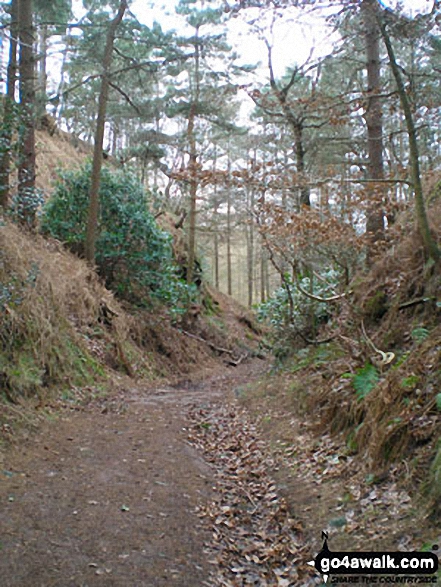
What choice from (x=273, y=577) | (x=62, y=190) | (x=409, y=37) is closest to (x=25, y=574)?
(x=273, y=577)

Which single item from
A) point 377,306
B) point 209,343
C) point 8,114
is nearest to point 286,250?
point 377,306

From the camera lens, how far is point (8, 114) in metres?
9.48

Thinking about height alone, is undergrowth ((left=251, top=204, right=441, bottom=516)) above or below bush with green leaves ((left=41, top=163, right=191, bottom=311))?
below

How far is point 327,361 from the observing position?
8648 millimetres

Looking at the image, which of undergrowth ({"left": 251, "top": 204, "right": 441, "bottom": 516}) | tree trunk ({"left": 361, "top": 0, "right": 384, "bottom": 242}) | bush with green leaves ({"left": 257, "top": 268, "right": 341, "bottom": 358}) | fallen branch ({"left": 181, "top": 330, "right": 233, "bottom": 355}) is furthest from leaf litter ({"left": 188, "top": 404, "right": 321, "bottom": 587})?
fallen branch ({"left": 181, "top": 330, "right": 233, "bottom": 355})

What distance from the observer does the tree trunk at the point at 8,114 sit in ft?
30.8

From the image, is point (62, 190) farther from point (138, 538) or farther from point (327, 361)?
point (138, 538)

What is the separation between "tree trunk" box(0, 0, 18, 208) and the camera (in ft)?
Answer: 30.8

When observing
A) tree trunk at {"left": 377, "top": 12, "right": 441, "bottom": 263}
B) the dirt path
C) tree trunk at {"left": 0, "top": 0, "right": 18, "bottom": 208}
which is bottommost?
the dirt path

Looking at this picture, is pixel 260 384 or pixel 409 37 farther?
pixel 260 384

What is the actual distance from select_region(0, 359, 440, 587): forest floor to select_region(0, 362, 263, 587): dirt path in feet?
0.04

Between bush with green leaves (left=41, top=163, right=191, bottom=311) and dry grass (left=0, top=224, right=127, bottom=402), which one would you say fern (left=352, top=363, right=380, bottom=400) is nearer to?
dry grass (left=0, top=224, right=127, bottom=402)

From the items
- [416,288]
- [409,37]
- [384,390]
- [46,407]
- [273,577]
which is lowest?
[273,577]

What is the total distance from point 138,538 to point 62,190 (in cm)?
1251
